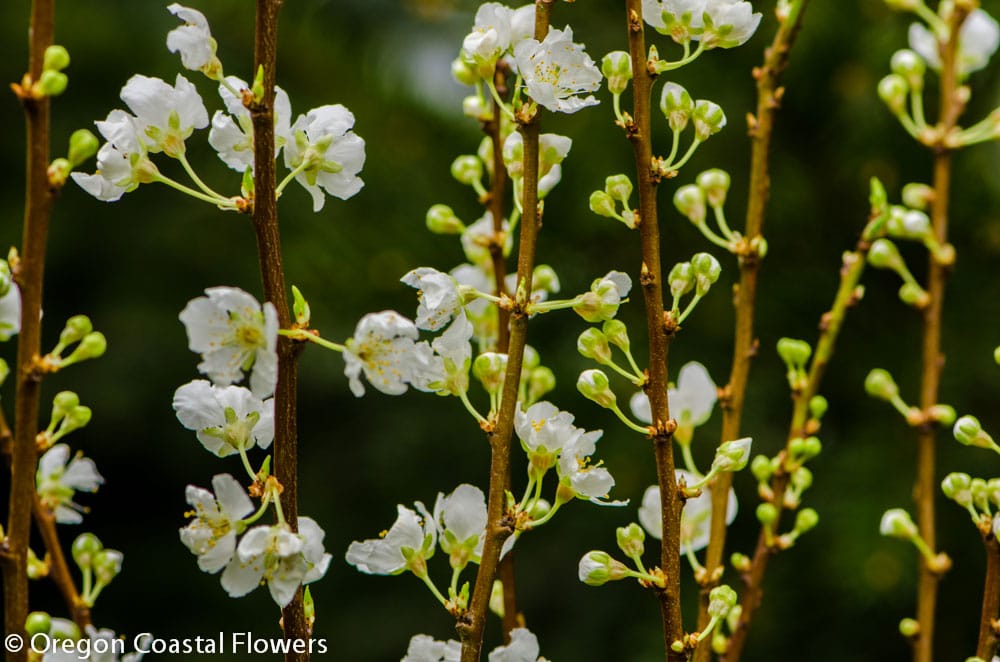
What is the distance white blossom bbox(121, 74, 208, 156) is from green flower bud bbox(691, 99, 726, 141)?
194 mm

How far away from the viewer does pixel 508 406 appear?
366 millimetres

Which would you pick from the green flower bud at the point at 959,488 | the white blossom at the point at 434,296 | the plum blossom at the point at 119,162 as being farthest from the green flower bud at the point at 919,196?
the plum blossom at the point at 119,162

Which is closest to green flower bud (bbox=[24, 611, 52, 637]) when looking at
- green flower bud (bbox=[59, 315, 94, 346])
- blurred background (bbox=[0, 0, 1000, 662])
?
green flower bud (bbox=[59, 315, 94, 346])

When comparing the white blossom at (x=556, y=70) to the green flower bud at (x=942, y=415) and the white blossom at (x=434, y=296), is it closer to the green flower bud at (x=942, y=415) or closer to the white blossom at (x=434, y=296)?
the white blossom at (x=434, y=296)

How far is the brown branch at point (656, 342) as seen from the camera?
375 millimetres

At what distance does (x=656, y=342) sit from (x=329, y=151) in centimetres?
15

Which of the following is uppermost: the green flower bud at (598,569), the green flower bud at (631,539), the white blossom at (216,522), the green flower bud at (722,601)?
the white blossom at (216,522)

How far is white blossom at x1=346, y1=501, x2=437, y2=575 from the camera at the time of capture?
395 millimetres

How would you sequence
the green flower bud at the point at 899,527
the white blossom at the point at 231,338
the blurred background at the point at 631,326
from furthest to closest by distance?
1. the blurred background at the point at 631,326
2. the green flower bud at the point at 899,527
3. the white blossom at the point at 231,338

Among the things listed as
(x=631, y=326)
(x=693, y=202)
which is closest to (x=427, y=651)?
(x=693, y=202)

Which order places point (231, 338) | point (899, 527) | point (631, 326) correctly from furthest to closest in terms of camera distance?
point (631, 326) → point (899, 527) → point (231, 338)

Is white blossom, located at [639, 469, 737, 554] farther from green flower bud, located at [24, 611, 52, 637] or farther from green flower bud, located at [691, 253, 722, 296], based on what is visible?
green flower bud, located at [24, 611, 52, 637]

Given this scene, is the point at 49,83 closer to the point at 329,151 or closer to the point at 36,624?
the point at 329,151

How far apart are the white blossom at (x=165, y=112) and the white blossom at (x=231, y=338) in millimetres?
89
